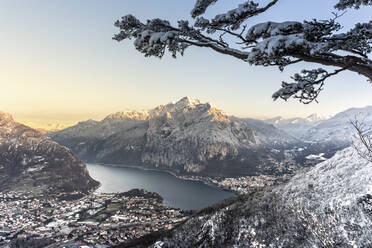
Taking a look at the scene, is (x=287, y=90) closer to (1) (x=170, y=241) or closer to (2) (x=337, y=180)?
(2) (x=337, y=180)

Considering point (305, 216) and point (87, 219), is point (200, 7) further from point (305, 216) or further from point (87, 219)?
point (87, 219)

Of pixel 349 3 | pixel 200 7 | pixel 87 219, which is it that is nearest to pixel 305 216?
pixel 349 3

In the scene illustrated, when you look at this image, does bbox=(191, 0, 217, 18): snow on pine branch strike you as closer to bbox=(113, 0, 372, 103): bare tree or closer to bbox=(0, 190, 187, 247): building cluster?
bbox=(113, 0, 372, 103): bare tree

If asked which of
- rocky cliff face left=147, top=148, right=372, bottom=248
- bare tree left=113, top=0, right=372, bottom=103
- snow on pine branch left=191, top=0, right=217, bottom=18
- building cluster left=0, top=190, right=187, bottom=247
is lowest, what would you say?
building cluster left=0, top=190, right=187, bottom=247

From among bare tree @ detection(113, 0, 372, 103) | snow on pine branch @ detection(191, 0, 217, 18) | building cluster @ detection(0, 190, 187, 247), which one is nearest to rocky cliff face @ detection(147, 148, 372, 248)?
bare tree @ detection(113, 0, 372, 103)

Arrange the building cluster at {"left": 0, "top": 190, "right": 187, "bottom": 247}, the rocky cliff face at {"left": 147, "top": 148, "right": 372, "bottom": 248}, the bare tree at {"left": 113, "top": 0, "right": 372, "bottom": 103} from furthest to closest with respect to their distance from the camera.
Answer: the building cluster at {"left": 0, "top": 190, "right": 187, "bottom": 247} → the rocky cliff face at {"left": 147, "top": 148, "right": 372, "bottom": 248} → the bare tree at {"left": 113, "top": 0, "right": 372, "bottom": 103}

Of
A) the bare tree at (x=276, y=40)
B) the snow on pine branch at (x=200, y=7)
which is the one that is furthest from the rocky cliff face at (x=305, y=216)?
the snow on pine branch at (x=200, y=7)

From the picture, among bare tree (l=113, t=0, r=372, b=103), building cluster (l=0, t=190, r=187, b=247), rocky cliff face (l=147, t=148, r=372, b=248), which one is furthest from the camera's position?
building cluster (l=0, t=190, r=187, b=247)
